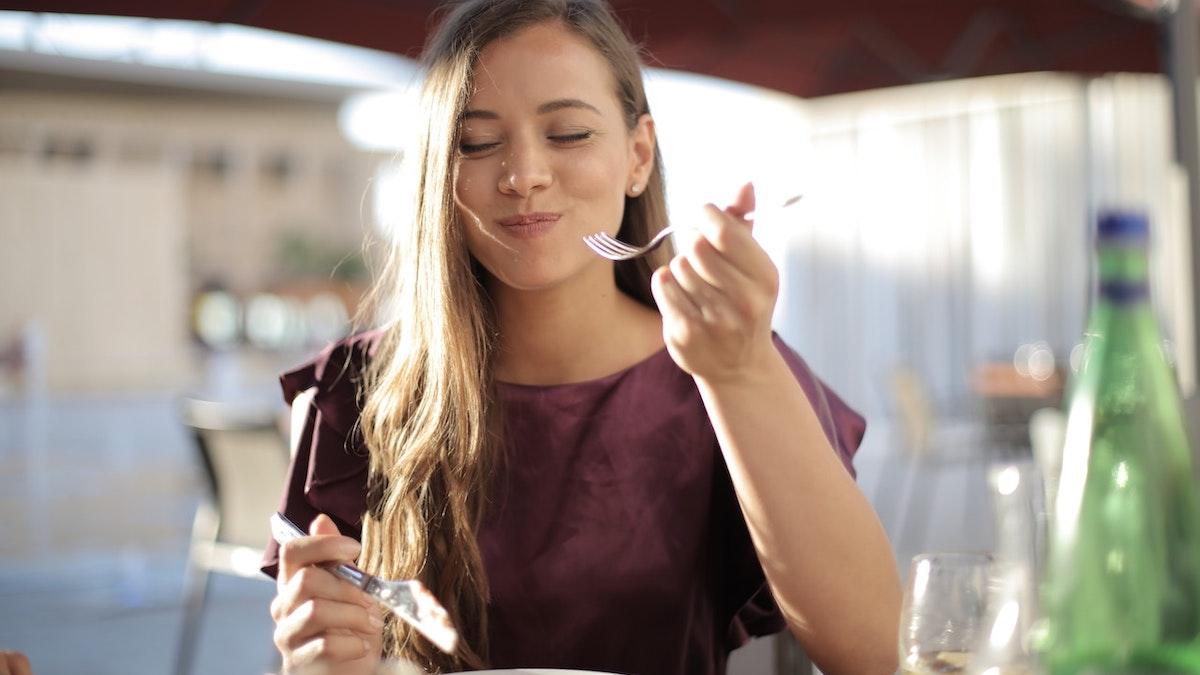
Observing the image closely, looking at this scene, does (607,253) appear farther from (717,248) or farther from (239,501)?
(239,501)

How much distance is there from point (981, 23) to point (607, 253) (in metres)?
3.40

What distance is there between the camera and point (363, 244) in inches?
67.1

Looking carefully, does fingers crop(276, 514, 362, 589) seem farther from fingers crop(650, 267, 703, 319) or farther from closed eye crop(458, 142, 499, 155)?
closed eye crop(458, 142, 499, 155)

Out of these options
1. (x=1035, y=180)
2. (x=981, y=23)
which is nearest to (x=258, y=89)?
(x=1035, y=180)

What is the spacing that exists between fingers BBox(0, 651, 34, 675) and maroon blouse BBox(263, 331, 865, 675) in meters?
0.46

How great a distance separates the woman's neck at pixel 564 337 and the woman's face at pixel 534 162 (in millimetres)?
112

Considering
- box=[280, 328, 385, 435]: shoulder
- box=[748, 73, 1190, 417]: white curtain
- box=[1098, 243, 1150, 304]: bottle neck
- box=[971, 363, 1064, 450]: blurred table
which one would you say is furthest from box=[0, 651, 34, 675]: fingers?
box=[748, 73, 1190, 417]: white curtain

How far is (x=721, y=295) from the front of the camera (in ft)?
2.68

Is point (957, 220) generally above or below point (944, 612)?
above

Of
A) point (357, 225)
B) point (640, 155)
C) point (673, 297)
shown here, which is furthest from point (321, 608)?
point (357, 225)

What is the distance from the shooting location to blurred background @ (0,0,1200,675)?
3432 mm

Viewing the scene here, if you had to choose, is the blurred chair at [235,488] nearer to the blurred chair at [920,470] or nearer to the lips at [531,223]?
the lips at [531,223]

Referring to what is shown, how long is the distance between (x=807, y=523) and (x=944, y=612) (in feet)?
0.95

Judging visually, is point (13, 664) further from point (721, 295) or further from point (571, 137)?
point (571, 137)
